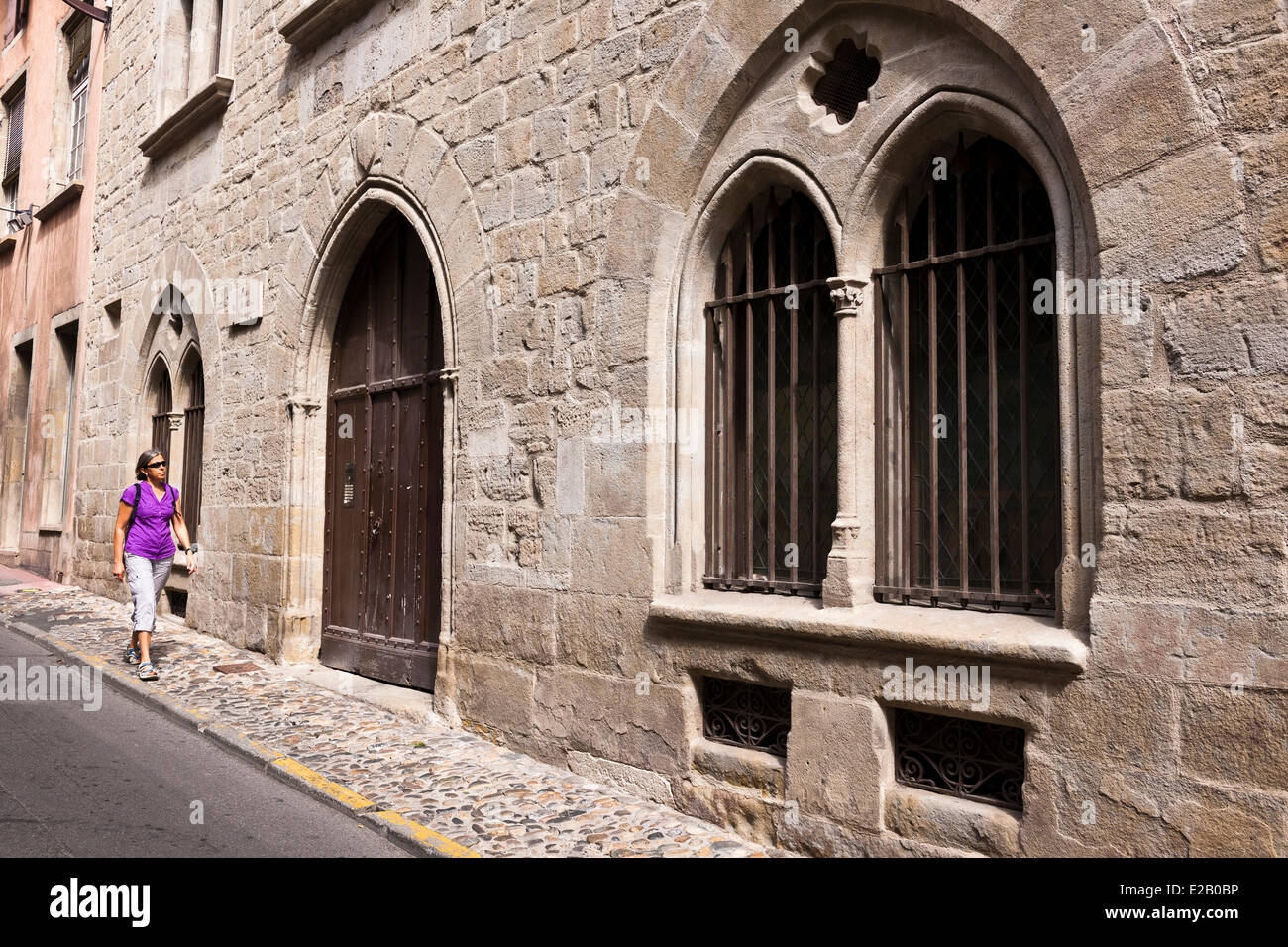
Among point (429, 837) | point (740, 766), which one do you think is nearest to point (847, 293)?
point (740, 766)

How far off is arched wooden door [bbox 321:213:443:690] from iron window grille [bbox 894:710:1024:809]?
10.9 feet

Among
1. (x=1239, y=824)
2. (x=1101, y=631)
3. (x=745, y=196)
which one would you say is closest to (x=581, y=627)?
(x=745, y=196)

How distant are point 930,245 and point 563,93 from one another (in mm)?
2207

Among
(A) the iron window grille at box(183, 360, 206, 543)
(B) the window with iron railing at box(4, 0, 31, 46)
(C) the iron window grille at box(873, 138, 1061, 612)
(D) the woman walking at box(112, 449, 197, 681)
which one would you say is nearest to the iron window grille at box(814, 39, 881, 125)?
(C) the iron window grille at box(873, 138, 1061, 612)

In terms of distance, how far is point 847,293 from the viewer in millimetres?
3846

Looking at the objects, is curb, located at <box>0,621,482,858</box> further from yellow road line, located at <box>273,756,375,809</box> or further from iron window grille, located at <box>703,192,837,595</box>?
iron window grille, located at <box>703,192,837,595</box>

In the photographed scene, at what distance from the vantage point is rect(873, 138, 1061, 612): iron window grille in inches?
135

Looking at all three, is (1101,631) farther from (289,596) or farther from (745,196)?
(289,596)

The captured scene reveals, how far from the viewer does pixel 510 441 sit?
5.16 meters

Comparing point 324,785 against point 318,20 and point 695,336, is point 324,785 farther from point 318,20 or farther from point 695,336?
point 318,20

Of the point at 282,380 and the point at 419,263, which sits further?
the point at 282,380

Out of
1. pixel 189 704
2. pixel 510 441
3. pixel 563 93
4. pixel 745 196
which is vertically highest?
pixel 563 93

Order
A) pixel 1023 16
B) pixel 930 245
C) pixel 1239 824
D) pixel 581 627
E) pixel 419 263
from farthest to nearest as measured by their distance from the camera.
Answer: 1. pixel 419 263
2. pixel 581 627
3. pixel 930 245
4. pixel 1023 16
5. pixel 1239 824

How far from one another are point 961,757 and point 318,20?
6395 millimetres
